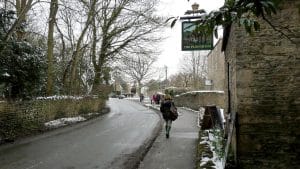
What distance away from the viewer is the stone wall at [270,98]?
8992mm

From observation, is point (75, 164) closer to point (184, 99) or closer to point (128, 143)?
point (128, 143)

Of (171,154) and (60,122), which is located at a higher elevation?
(60,122)

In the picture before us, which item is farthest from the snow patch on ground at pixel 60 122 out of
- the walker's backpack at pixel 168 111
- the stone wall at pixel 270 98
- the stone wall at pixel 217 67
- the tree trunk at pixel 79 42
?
the stone wall at pixel 217 67

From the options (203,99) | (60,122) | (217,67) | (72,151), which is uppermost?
(217,67)

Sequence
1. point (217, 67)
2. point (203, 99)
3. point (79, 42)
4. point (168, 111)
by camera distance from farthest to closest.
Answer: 1. point (217, 67)
2. point (203, 99)
3. point (79, 42)
4. point (168, 111)

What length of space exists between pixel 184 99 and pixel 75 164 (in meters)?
33.2

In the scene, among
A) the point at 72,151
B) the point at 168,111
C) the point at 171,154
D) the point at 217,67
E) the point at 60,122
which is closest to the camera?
the point at 171,154

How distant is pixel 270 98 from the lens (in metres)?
9.20

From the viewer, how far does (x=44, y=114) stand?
2205 centimetres

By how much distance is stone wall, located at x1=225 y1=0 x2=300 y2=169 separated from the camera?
29.5 ft

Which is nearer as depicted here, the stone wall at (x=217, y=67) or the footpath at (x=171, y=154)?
the footpath at (x=171, y=154)

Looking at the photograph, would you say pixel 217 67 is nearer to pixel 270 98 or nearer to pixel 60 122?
pixel 60 122

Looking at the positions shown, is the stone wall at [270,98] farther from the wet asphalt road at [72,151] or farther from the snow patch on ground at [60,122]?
the snow patch on ground at [60,122]

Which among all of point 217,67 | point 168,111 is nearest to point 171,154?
point 168,111
